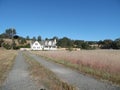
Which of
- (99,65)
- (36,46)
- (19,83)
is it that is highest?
(36,46)

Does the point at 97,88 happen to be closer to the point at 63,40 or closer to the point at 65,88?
the point at 65,88

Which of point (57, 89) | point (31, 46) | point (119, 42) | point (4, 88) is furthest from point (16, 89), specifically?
point (31, 46)

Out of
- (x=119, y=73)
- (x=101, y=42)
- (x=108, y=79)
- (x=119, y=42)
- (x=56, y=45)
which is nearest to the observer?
(x=108, y=79)

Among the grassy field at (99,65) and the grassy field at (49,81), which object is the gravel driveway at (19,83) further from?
the grassy field at (99,65)

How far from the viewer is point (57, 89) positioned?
916 cm

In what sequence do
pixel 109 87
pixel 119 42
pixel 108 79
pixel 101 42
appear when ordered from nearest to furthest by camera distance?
pixel 109 87
pixel 108 79
pixel 119 42
pixel 101 42

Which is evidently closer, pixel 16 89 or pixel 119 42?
pixel 16 89

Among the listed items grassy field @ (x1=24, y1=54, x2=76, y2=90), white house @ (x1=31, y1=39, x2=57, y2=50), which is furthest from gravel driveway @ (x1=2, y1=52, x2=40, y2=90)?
white house @ (x1=31, y1=39, x2=57, y2=50)

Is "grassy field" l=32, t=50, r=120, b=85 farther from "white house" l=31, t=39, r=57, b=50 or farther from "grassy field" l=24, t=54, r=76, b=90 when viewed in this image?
"white house" l=31, t=39, r=57, b=50

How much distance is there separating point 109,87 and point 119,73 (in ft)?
11.8

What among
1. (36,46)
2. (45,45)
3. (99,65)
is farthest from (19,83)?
(45,45)

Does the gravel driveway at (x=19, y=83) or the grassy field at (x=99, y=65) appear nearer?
the gravel driveway at (x=19, y=83)

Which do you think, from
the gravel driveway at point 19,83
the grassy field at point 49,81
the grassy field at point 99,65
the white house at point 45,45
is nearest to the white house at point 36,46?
the white house at point 45,45

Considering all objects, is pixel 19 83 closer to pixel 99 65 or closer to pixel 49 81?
pixel 49 81
